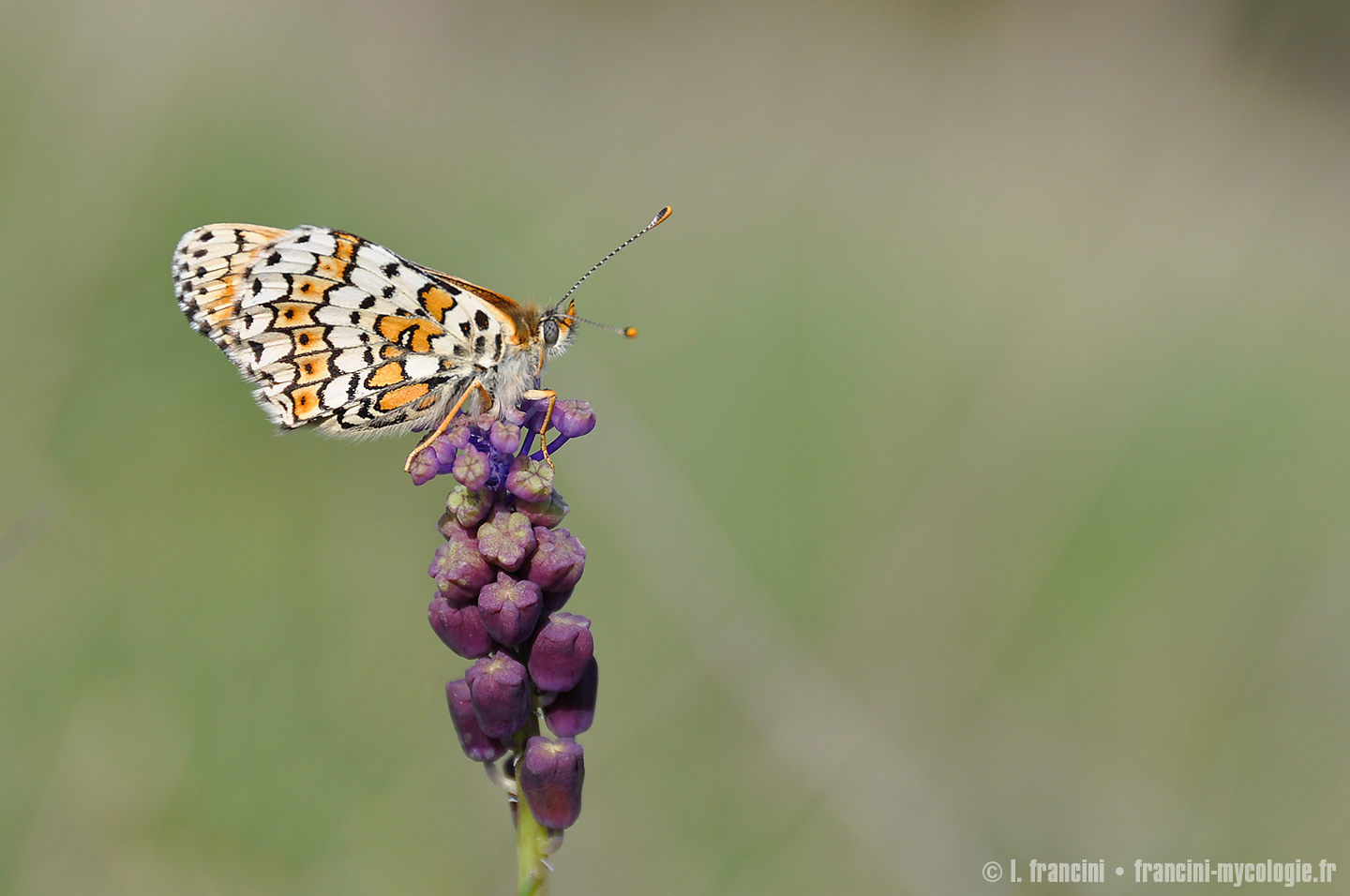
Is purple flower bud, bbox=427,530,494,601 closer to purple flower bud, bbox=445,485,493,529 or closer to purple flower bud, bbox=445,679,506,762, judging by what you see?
purple flower bud, bbox=445,485,493,529

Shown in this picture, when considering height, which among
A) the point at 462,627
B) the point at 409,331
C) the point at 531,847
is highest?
the point at 409,331

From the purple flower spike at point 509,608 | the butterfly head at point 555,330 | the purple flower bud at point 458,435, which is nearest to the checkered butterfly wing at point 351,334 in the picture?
the butterfly head at point 555,330

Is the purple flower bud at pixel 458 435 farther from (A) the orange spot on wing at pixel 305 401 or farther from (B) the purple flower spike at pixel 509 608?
(A) the orange spot on wing at pixel 305 401

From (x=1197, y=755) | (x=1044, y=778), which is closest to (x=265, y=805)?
(x=1044, y=778)

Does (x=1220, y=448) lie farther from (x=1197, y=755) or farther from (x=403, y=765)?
(x=403, y=765)

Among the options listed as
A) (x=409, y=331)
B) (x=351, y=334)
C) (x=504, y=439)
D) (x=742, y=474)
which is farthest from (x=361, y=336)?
(x=742, y=474)

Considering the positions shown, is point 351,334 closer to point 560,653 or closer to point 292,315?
point 292,315

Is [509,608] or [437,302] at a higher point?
[437,302]
